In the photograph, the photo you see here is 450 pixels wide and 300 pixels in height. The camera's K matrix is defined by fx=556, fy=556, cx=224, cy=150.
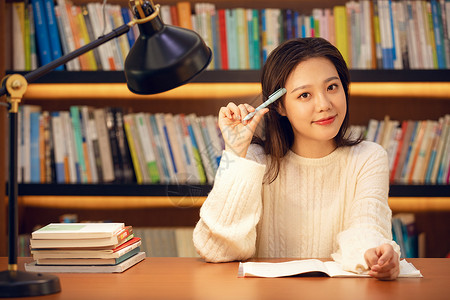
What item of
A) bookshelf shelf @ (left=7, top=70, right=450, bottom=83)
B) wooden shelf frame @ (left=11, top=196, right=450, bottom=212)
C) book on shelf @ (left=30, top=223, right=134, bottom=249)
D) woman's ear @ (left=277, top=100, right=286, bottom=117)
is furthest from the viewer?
wooden shelf frame @ (left=11, top=196, right=450, bottom=212)

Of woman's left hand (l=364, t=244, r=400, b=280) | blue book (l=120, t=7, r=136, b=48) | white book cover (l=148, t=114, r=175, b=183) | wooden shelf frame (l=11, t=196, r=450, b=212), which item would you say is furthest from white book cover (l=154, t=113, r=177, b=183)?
woman's left hand (l=364, t=244, r=400, b=280)

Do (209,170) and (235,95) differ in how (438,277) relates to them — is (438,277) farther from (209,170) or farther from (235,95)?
(235,95)

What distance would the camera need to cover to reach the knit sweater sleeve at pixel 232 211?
4.58 feet

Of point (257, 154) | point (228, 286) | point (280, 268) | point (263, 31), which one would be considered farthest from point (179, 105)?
point (228, 286)

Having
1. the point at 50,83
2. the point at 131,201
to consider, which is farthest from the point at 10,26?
the point at 131,201

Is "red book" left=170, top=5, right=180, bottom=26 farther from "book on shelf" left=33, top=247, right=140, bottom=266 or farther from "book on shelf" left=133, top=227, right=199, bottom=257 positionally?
"book on shelf" left=33, top=247, right=140, bottom=266

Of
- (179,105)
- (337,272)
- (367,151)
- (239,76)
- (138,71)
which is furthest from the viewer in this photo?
(179,105)

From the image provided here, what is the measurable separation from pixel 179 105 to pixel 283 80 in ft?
3.14

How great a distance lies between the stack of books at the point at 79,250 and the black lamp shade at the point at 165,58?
1.19 feet

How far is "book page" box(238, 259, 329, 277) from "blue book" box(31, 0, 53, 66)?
1410 mm

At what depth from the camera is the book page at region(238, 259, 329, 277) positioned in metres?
1.16

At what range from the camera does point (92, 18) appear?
2.29 meters

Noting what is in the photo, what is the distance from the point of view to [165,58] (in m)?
1.05

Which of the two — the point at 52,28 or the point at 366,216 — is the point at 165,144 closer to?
the point at 52,28
